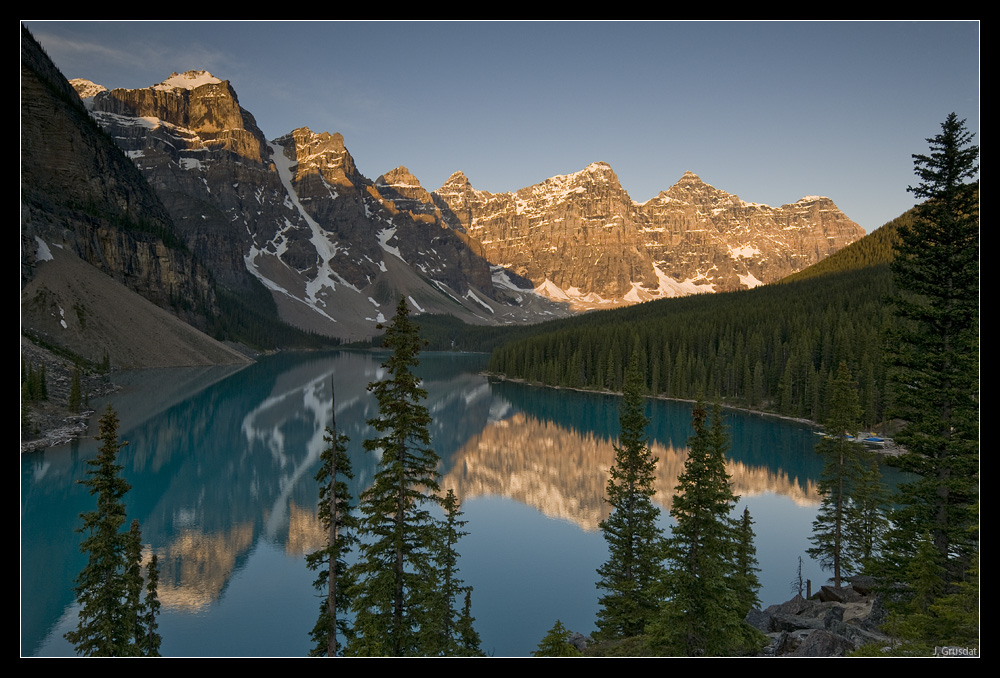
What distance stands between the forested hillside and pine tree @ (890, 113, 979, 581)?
54.2m

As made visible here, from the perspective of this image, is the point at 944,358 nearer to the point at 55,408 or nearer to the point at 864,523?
the point at 864,523

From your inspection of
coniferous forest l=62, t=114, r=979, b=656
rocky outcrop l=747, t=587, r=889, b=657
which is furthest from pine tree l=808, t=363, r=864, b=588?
coniferous forest l=62, t=114, r=979, b=656

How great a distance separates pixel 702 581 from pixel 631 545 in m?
6.56

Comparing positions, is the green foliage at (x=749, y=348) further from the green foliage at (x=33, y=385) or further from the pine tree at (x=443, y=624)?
the green foliage at (x=33, y=385)

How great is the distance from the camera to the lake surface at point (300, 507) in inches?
949

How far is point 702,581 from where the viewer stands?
15.4 meters

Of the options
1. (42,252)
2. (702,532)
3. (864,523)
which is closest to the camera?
(702,532)

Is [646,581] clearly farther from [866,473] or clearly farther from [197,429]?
[197,429]

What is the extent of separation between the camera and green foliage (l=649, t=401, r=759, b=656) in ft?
48.4

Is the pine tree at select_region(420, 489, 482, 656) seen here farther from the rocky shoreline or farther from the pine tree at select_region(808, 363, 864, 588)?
the rocky shoreline

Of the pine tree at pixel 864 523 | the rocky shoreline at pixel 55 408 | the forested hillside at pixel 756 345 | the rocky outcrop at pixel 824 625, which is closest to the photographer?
the rocky outcrop at pixel 824 625

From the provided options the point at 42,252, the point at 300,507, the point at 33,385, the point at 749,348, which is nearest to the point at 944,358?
the point at 300,507

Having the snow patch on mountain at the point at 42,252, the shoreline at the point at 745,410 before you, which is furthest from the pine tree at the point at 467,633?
the snow patch on mountain at the point at 42,252
